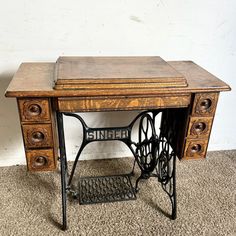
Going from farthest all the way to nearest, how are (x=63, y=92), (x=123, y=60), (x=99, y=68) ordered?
(x=123, y=60), (x=99, y=68), (x=63, y=92)

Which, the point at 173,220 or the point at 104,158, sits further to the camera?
the point at 104,158

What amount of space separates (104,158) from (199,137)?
30.5 inches

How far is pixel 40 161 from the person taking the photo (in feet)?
3.61

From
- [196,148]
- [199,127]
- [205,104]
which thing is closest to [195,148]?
[196,148]

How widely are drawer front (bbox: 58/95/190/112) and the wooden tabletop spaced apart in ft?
0.11

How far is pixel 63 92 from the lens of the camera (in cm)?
94

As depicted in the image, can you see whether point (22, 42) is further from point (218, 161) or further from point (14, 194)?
point (218, 161)

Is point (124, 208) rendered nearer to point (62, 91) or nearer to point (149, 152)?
point (149, 152)

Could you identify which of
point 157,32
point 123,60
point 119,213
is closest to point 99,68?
point 123,60

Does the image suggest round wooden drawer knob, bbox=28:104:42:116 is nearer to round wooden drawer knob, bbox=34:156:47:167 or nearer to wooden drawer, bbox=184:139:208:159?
round wooden drawer knob, bbox=34:156:47:167

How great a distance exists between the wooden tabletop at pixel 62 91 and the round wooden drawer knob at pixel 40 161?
31cm

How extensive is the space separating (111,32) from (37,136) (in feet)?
2.25

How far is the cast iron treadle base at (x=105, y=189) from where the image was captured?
1.39 m

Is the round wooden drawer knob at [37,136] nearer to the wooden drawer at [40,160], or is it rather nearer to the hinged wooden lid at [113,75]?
the wooden drawer at [40,160]
